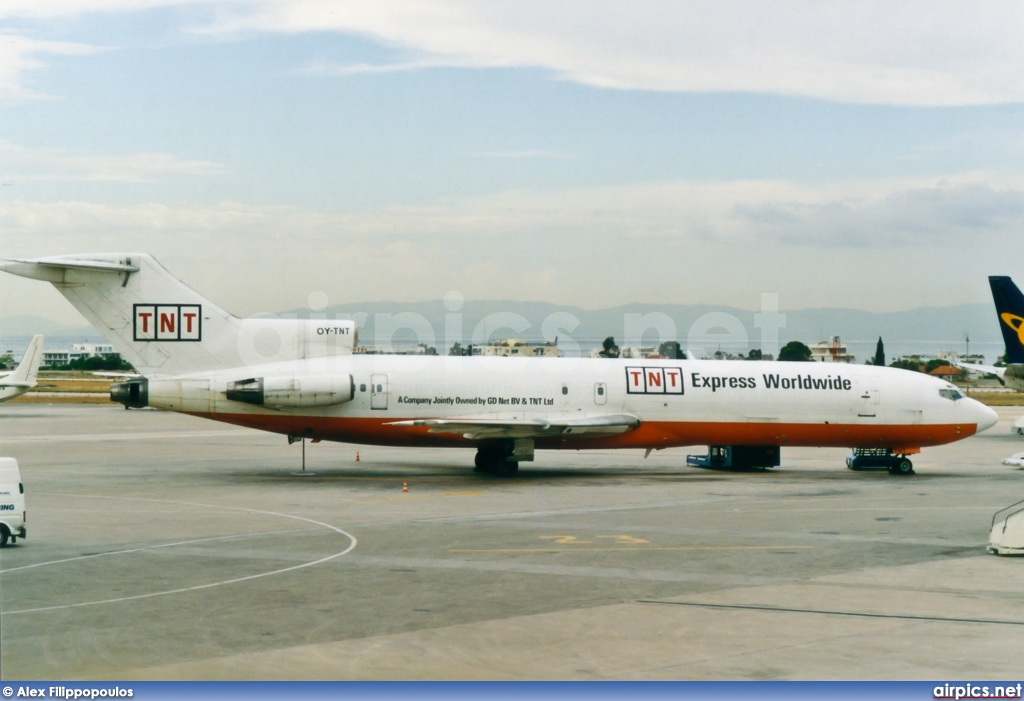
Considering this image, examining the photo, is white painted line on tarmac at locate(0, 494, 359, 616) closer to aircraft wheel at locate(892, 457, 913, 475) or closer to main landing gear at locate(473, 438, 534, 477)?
main landing gear at locate(473, 438, 534, 477)

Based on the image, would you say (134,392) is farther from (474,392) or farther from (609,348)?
(609,348)

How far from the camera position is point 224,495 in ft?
89.8

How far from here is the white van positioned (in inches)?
733

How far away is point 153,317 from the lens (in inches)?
1238

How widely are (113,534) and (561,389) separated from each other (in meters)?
16.4

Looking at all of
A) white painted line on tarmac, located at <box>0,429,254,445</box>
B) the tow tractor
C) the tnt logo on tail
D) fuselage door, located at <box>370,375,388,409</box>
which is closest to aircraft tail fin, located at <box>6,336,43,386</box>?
white painted line on tarmac, located at <box>0,429,254,445</box>

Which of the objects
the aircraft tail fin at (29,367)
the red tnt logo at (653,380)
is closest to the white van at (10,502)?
the red tnt logo at (653,380)

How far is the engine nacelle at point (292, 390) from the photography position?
101 feet

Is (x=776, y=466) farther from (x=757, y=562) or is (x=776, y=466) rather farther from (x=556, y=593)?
(x=556, y=593)

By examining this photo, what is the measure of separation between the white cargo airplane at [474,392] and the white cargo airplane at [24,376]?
99.5ft

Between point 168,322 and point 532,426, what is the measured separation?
1192 cm

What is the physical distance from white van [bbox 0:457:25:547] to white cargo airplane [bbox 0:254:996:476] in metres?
11.8

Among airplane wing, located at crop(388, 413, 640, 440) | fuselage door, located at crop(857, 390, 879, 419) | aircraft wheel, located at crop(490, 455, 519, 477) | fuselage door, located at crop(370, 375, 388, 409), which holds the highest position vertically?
fuselage door, located at crop(370, 375, 388, 409)

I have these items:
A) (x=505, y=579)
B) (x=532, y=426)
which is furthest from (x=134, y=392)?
(x=505, y=579)
